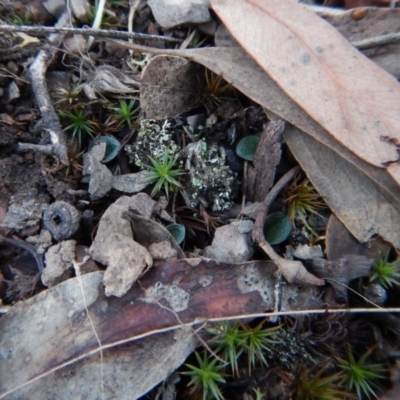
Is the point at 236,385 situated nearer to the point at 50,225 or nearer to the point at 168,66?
the point at 50,225

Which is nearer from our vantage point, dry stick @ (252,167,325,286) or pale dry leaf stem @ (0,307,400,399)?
pale dry leaf stem @ (0,307,400,399)

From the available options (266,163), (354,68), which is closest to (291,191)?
(266,163)

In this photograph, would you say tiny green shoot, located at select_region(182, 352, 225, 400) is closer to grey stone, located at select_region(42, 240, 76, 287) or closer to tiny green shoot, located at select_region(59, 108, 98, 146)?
grey stone, located at select_region(42, 240, 76, 287)

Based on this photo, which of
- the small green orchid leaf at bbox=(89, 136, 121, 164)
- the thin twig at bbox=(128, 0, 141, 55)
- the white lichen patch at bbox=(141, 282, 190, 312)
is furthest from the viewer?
the thin twig at bbox=(128, 0, 141, 55)

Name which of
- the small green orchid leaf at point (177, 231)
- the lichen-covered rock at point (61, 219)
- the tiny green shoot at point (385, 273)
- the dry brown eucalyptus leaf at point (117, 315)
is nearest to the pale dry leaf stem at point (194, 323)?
the dry brown eucalyptus leaf at point (117, 315)

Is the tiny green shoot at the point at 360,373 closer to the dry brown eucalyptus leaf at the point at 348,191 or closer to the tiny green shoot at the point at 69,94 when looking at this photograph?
the dry brown eucalyptus leaf at the point at 348,191

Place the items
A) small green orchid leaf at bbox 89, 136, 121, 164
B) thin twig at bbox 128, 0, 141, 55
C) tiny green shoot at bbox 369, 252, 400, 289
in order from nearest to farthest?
1. tiny green shoot at bbox 369, 252, 400, 289
2. small green orchid leaf at bbox 89, 136, 121, 164
3. thin twig at bbox 128, 0, 141, 55

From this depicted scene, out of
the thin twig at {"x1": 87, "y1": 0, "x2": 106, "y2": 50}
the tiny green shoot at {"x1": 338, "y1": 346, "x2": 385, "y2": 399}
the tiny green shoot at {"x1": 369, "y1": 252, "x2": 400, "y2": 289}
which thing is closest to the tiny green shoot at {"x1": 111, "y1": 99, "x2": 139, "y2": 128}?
the thin twig at {"x1": 87, "y1": 0, "x2": 106, "y2": 50}
